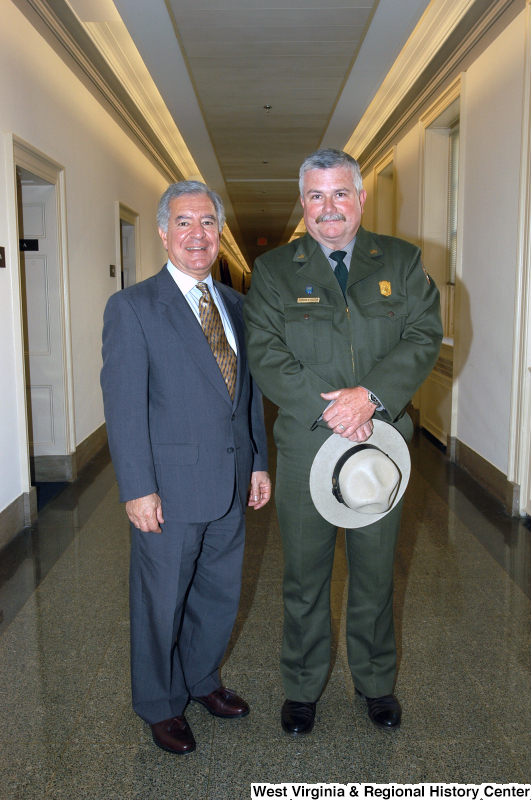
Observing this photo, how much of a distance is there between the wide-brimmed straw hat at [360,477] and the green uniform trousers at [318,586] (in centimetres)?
7

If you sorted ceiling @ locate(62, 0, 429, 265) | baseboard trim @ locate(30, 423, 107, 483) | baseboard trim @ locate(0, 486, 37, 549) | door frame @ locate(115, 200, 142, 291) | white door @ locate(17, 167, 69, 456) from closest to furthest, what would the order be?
baseboard trim @ locate(0, 486, 37, 549) < ceiling @ locate(62, 0, 429, 265) < white door @ locate(17, 167, 69, 456) < baseboard trim @ locate(30, 423, 107, 483) < door frame @ locate(115, 200, 142, 291)

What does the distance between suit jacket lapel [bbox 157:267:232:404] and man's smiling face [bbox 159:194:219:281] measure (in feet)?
0.37

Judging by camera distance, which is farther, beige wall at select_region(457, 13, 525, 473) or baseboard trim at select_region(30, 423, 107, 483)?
baseboard trim at select_region(30, 423, 107, 483)

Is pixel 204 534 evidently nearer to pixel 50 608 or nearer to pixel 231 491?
pixel 231 491

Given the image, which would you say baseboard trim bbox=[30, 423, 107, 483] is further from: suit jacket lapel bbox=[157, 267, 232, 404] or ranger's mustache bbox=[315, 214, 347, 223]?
ranger's mustache bbox=[315, 214, 347, 223]

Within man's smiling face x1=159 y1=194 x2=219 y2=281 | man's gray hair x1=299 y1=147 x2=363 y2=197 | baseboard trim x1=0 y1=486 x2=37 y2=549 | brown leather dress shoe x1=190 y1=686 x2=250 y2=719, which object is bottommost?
brown leather dress shoe x1=190 y1=686 x2=250 y2=719

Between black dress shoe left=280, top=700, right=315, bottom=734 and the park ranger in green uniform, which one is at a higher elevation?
the park ranger in green uniform

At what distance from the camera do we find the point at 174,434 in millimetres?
1931

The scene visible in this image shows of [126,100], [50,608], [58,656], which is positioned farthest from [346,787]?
[126,100]

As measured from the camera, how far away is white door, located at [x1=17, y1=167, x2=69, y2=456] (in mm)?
5082

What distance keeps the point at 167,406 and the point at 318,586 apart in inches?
31.8

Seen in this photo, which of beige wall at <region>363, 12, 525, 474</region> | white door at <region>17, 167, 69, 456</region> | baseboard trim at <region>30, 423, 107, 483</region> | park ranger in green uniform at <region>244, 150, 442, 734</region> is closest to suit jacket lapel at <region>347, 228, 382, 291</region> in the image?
park ranger in green uniform at <region>244, 150, 442, 734</region>

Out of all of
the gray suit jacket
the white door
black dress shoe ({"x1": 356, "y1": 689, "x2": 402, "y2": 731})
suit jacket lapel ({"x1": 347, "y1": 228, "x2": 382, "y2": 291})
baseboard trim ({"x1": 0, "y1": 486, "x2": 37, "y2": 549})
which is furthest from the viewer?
the white door

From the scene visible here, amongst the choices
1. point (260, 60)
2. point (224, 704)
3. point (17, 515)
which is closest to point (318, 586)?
point (224, 704)
